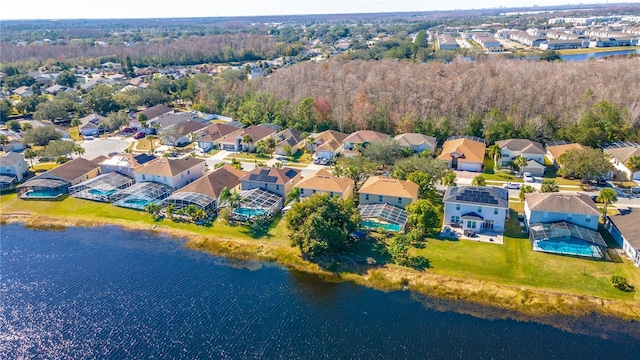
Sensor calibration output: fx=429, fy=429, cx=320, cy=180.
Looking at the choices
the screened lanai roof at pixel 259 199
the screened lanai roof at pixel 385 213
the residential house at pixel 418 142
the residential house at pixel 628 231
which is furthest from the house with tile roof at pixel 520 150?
the screened lanai roof at pixel 259 199

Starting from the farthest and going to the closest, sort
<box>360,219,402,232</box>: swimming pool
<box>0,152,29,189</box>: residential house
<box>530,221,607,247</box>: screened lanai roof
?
1. <box>0,152,29,189</box>: residential house
2. <box>360,219,402,232</box>: swimming pool
3. <box>530,221,607,247</box>: screened lanai roof

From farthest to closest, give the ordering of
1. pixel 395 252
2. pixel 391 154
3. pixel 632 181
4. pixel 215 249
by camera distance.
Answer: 1. pixel 391 154
2. pixel 632 181
3. pixel 215 249
4. pixel 395 252

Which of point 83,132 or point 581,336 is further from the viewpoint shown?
point 83,132

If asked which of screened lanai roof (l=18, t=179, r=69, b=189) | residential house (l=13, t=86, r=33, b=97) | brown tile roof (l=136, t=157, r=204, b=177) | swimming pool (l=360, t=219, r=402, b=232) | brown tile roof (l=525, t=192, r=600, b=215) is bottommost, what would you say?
swimming pool (l=360, t=219, r=402, b=232)

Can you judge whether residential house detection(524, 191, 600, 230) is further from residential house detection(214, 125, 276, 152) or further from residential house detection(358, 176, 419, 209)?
residential house detection(214, 125, 276, 152)

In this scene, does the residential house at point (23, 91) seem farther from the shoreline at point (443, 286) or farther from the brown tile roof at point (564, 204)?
the brown tile roof at point (564, 204)

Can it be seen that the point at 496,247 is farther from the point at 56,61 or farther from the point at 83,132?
the point at 56,61

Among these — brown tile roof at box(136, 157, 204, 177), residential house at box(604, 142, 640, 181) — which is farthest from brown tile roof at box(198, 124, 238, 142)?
residential house at box(604, 142, 640, 181)

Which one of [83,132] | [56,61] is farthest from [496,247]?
[56,61]

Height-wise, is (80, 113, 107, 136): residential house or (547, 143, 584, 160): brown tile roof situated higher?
(80, 113, 107, 136): residential house
